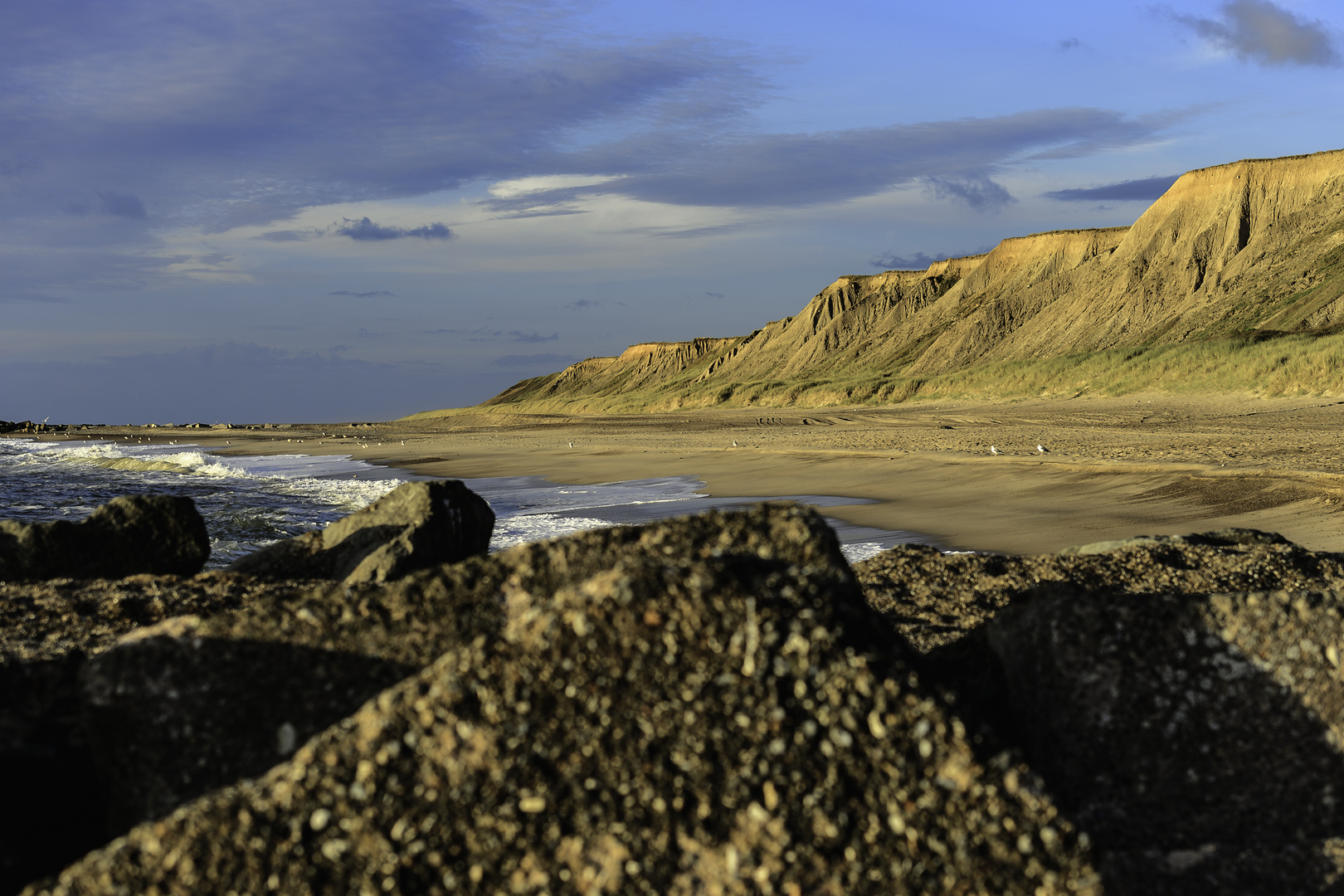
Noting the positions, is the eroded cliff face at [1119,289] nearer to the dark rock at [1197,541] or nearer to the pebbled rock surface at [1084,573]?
the dark rock at [1197,541]

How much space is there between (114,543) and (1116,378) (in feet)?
171

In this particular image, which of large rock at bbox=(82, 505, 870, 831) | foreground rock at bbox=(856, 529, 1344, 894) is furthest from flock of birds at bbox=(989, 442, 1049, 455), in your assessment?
large rock at bbox=(82, 505, 870, 831)

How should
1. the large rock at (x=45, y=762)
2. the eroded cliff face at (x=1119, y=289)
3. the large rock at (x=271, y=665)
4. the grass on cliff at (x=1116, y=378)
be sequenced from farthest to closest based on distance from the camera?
the eroded cliff face at (x=1119, y=289), the grass on cliff at (x=1116, y=378), the large rock at (x=271, y=665), the large rock at (x=45, y=762)

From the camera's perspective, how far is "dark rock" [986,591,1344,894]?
345 cm

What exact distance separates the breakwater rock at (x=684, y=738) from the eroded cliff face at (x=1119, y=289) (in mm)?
57568

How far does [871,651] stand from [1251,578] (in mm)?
5715

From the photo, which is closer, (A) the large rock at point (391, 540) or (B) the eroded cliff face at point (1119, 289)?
(A) the large rock at point (391, 540)

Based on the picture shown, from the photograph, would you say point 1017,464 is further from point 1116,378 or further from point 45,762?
point 1116,378

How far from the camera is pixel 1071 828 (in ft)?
8.82

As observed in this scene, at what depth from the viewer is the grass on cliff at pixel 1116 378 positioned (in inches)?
1523

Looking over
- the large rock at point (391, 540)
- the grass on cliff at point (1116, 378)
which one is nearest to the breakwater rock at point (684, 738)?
the large rock at point (391, 540)

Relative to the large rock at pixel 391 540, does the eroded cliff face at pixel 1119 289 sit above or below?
above

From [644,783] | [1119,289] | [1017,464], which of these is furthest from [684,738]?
[1119,289]

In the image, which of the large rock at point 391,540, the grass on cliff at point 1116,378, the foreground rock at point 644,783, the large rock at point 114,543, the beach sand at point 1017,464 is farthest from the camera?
the grass on cliff at point 1116,378
